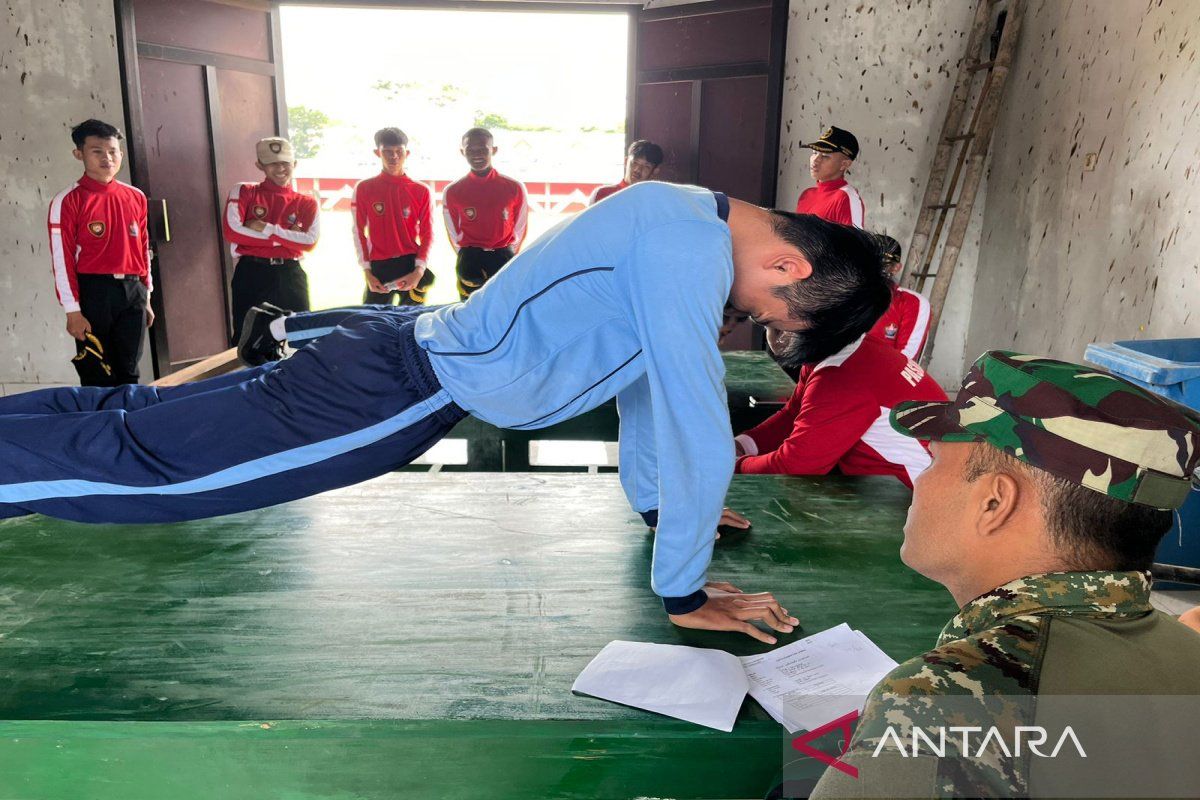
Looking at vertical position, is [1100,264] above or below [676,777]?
above

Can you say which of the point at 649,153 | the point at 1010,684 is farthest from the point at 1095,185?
the point at 1010,684

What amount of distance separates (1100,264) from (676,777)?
3737mm

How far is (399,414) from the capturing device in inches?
61.6

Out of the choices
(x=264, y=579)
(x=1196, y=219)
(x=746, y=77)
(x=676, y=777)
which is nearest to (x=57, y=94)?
(x=746, y=77)

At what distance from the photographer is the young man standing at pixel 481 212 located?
17.3 ft

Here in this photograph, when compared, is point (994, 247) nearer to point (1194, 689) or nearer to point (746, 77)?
point (746, 77)

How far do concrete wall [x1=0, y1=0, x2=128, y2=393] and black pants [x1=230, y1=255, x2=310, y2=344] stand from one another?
1.00m

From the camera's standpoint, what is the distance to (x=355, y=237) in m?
5.32

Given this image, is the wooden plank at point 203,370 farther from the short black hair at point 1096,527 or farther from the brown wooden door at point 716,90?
the short black hair at point 1096,527

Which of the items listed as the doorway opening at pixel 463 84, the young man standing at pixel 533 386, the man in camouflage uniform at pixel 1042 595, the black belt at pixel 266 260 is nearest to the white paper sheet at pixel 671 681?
the young man standing at pixel 533 386

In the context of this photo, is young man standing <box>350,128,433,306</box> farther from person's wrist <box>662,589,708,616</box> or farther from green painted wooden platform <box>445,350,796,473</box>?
person's wrist <box>662,589,708,616</box>

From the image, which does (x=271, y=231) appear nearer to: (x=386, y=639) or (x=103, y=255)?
(x=103, y=255)

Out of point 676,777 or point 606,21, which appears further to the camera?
point 606,21

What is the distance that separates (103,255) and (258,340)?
10.7ft
